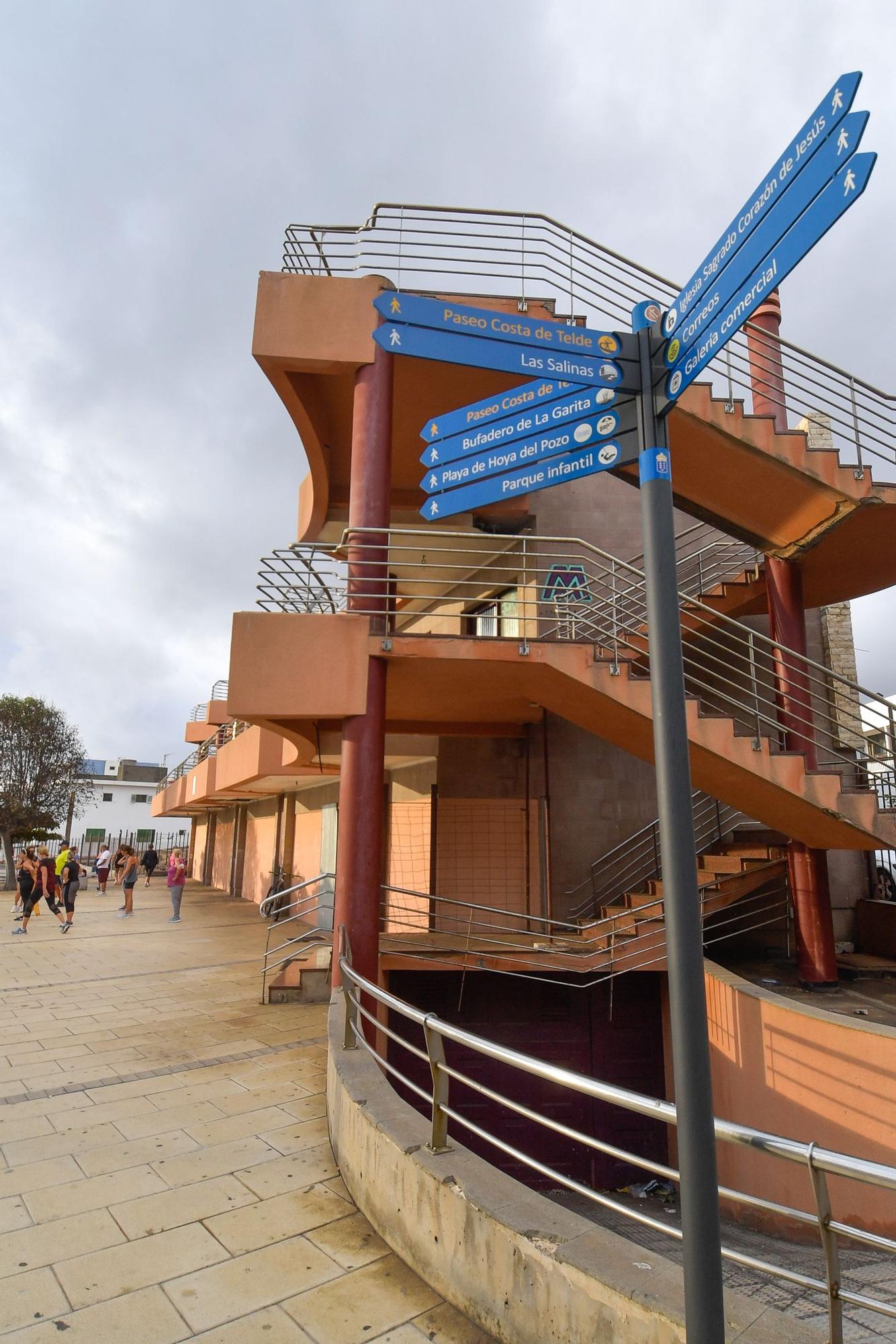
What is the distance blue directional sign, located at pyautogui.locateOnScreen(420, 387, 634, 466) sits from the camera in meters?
2.52

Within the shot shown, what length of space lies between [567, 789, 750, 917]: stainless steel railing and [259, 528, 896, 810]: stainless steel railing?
1.41 meters

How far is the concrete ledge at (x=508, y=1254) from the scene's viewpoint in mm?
2480

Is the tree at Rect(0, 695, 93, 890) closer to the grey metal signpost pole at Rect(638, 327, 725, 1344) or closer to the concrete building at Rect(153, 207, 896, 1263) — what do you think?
the concrete building at Rect(153, 207, 896, 1263)

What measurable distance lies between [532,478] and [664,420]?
501mm

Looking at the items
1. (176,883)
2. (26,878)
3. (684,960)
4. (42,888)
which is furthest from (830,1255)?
(176,883)

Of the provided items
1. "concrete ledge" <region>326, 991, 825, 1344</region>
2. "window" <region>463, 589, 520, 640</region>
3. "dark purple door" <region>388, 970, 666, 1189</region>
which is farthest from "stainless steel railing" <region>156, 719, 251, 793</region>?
"concrete ledge" <region>326, 991, 825, 1344</region>

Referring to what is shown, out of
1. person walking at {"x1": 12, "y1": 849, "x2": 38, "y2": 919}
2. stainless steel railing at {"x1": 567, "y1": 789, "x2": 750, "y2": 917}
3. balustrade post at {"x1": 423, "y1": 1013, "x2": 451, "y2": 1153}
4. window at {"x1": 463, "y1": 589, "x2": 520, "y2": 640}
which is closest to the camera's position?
balustrade post at {"x1": 423, "y1": 1013, "x2": 451, "y2": 1153}

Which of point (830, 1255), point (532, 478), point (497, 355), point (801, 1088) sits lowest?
point (801, 1088)

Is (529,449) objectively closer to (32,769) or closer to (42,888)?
(42,888)

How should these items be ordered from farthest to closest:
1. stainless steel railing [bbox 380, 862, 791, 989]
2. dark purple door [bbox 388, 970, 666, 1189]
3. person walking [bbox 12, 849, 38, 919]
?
person walking [bbox 12, 849, 38, 919], dark purple door [bbox 388, 970, 666, 1189], stainless steel railing [bbox 380, 862, 791, 989]

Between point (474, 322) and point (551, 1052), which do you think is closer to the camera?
point (474, 322)

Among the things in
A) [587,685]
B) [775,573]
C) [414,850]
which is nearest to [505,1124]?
[414,850]

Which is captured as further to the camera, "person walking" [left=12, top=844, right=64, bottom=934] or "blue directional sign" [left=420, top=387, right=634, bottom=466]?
"person walking" [left=12, top=844, right=64, bottom=934]

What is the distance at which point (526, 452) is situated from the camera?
2729mm
